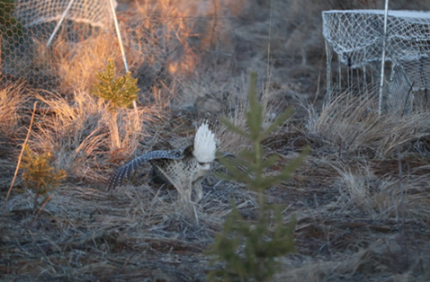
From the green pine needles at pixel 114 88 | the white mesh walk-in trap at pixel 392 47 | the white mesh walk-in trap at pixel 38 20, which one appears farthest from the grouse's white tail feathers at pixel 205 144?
the white mesh walk-in trap at pixel 38 20

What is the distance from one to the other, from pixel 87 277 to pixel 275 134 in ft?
9.73

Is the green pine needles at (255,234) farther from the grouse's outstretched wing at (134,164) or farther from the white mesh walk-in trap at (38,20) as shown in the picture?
the white mesh walk-in trap at (38,20)

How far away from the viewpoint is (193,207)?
10.5ft

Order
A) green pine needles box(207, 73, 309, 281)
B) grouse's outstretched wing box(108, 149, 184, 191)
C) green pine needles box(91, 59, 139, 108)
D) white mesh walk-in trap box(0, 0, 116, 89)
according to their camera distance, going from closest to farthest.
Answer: green pine needles box(207, 73, 309, 281) → grouse's outstretched wing box(108, 149, 184, 191) → green pine needles box(91, 59, 139, 108) → white mesh walk-in trap box(0, 0, 116, 89)

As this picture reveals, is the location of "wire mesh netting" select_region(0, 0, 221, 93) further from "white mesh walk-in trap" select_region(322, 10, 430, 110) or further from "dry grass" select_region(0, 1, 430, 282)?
"white mesh walk-in trap" select_region(322, 10, 430, 110)

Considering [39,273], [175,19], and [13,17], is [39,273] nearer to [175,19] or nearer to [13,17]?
[13,17]

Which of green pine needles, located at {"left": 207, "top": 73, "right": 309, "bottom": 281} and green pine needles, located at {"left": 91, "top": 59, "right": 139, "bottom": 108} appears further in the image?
green pine needles, located at {"left": 91, "top": 59, "right": 139, "bottom": 108}

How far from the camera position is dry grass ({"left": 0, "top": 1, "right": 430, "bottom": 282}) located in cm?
258

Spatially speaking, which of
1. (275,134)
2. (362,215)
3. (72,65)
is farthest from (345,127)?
(72,65)

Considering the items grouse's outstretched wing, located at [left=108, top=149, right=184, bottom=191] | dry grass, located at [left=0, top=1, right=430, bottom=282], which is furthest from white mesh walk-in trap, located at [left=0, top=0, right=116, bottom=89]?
grouse's outstretched wing, located at [left=108, top=149, right=184, bottom=191]

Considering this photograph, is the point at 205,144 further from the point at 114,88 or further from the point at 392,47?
the point at 392,47

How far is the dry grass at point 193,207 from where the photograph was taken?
8.46 feet

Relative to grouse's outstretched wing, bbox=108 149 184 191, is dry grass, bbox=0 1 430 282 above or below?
below

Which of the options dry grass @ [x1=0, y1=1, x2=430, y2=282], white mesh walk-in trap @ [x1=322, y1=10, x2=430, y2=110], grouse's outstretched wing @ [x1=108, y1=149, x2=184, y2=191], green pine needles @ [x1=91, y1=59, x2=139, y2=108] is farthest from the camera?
white mesh walk-in trap @ [x1=322, y1=10, x2=430, y2=110]
